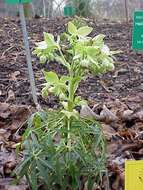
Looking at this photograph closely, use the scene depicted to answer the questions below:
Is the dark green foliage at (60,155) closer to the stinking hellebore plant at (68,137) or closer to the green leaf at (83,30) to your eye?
the stinking hellebore plant at (68,137)

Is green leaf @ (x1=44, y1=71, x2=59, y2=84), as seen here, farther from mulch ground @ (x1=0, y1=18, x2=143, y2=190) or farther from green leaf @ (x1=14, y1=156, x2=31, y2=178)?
mulch ground @ (x1=0, y1=18, x2=143, y2=190)

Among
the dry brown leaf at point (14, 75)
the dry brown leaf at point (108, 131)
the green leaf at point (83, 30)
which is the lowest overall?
the dry brown leaf at point (108, 131)

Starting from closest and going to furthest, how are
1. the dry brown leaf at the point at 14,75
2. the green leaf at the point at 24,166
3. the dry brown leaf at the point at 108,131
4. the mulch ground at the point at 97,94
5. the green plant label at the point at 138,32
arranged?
1. the green leaf at the point at 24,166
2. the mulch ground at the point at 97,94
3. the dry brown leaf at the point at 108,131
4. the green plant label at the point at 138,32
5. the dry brown leaf at the point at 14,75

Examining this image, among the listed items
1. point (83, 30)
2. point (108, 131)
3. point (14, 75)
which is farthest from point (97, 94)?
point (83, 30)

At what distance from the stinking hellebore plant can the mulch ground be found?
193 mm

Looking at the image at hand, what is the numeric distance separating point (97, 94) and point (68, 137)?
58.8 inches

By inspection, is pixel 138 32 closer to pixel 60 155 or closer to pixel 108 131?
pixel 108 131

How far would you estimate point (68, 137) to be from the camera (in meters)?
1.51

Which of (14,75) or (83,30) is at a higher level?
(83,30)

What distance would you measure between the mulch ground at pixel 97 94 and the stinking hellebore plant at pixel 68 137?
193 millimetres

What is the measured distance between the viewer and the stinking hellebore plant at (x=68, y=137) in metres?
1.46

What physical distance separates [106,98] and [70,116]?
1350 millimetres

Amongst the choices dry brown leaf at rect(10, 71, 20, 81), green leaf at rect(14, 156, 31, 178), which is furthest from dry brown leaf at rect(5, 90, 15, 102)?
green leaf at rect(14, 156, 31, 178)

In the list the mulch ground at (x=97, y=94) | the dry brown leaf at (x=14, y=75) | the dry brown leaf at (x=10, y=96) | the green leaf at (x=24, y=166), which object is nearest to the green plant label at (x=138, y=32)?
the mulch ground at (x=97, y=94)
